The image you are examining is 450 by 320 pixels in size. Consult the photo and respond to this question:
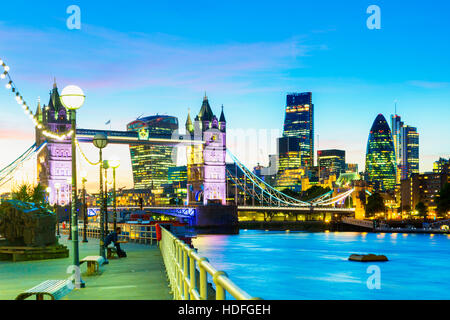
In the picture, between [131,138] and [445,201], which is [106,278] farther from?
[445,201]

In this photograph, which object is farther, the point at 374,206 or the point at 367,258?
the point at 374,206

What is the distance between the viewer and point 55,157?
96000 millimetres

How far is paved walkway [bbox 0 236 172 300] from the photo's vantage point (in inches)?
431

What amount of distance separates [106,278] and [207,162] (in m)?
92.7

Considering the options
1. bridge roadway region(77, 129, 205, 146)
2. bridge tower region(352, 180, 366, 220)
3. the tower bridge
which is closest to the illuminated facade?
bridge tower region(352, 180, 366, 220)

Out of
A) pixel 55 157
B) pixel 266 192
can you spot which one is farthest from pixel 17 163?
pixel 266 192

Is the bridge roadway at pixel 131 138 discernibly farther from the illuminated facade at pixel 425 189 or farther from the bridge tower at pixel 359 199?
the illuminated facade at pixel 425 189

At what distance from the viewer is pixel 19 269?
15516 mm

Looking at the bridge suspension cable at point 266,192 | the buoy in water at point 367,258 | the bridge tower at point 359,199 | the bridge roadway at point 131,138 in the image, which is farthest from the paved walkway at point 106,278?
the bridge tower at point 359,199
